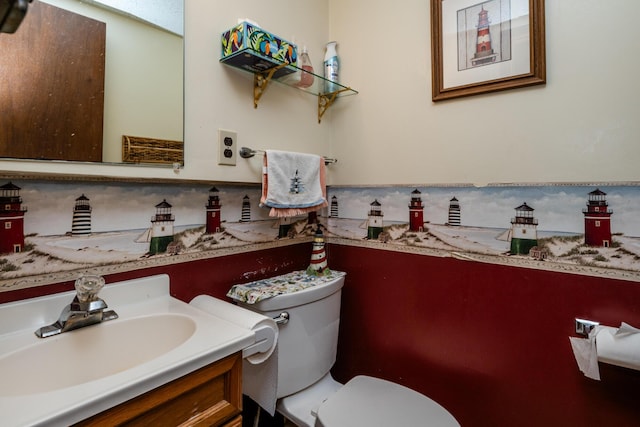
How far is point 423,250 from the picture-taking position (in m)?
1.29

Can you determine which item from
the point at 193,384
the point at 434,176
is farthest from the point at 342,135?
the point at 193,384

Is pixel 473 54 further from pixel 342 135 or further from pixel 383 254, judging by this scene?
pixel 383 254

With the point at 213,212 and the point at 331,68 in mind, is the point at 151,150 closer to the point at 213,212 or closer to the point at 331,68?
the point at 213,212

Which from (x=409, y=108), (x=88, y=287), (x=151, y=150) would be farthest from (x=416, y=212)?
(x=88, y=287)

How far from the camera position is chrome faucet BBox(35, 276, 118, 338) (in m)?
0.81

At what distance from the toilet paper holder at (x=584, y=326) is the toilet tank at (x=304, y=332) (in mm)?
803

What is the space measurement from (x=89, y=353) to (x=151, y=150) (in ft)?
1.83

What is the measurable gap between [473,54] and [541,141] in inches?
Result: 15.3

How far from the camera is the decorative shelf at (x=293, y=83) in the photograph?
1178mm

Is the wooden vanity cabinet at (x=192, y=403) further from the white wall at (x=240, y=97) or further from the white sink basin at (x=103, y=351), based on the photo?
the white wall at (x=240, y=97)

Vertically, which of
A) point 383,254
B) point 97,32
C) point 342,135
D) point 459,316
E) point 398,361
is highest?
point 97,32

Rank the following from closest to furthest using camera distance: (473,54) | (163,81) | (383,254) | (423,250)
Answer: (163,81), (473,54), (423,250), (383,254)

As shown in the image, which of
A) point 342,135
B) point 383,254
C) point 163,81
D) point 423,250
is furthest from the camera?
point 342,135

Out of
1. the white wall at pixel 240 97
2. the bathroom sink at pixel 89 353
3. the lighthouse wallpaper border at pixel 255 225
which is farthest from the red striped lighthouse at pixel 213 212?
the bathroom sink at pixel 89 353
